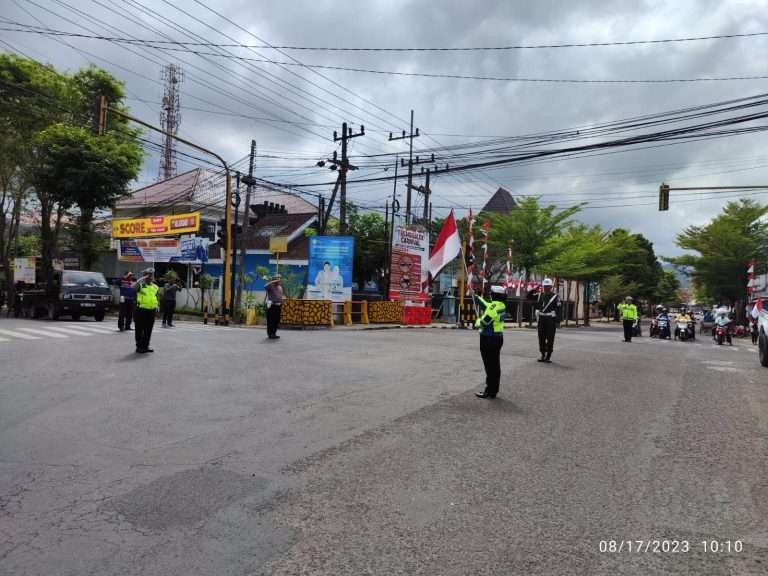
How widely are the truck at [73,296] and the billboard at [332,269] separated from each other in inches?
316

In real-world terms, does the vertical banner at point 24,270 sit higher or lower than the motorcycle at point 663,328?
higher

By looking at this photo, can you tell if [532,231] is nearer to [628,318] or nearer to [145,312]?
[628,318]

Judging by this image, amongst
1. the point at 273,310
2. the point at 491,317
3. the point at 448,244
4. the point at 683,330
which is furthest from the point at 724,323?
the point at 491,317

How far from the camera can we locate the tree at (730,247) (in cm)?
3535

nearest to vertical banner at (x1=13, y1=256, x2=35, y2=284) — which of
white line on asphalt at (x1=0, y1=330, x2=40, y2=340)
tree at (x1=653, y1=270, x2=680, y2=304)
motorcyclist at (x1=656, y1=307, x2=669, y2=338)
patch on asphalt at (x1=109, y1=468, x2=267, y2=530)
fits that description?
white line on asphalt at (x1=0, y1=330, x2=40, y2=340)

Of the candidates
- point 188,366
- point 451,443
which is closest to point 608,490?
point 451,443

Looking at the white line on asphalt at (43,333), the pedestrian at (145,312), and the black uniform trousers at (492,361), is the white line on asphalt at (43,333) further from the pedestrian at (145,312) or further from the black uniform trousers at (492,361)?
the black uniform trousers at (492,361)

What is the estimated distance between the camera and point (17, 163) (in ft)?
90.8

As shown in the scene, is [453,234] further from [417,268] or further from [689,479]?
[689,479]

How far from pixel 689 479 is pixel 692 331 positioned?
23.1 metres

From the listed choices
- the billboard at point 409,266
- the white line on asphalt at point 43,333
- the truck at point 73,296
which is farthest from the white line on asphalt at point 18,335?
the billboard at point 409,266

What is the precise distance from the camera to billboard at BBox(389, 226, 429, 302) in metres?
24.9

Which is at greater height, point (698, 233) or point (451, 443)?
point (698, 233)

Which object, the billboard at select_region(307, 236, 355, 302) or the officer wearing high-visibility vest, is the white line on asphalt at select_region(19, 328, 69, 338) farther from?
the officer wearing high-visibility vest
